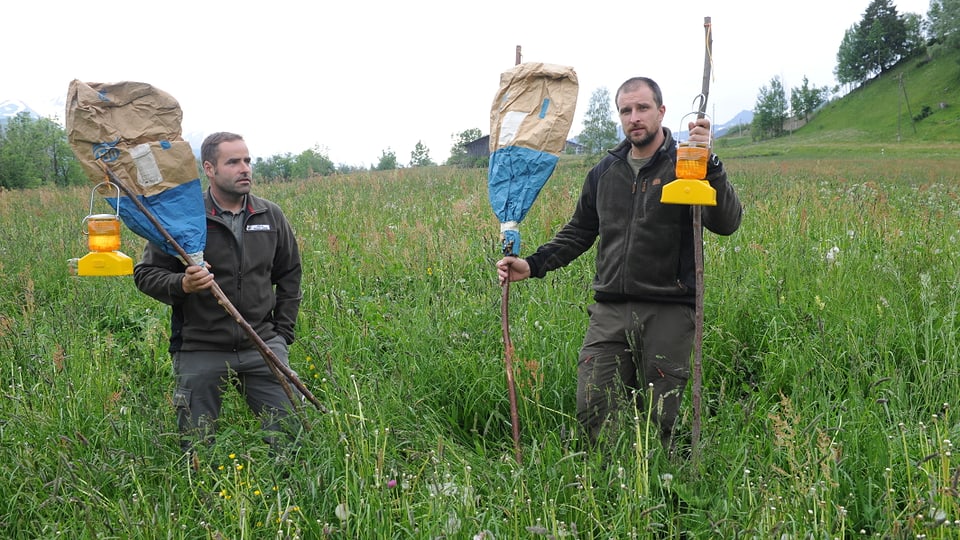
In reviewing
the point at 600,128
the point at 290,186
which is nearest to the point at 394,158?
the point at 600,128

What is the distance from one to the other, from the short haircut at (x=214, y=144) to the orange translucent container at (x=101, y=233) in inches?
35.4

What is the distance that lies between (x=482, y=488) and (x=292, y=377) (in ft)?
3.77

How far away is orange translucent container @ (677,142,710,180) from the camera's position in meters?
2.48

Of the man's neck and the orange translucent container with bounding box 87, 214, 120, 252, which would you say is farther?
the man's neck

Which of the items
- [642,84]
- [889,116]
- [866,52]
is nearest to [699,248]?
[642,84]

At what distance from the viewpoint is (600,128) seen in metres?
60.2

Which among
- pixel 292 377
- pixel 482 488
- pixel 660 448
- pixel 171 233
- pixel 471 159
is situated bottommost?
pixel 482 488

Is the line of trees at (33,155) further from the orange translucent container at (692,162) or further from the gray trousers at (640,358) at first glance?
the orange translucent container at (692,162)

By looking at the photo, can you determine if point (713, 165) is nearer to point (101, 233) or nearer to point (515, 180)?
point (515, 180)

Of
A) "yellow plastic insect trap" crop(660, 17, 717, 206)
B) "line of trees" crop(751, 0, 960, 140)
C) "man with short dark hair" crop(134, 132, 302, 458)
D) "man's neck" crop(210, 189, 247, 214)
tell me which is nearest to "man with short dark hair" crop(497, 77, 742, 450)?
"yellow plastic insect trap" crop(660, 17, 717, 206)

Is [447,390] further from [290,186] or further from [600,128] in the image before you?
[600,128]

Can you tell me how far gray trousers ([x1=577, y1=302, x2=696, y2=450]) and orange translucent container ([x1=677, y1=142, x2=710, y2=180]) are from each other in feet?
3.15

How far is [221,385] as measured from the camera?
138 inches

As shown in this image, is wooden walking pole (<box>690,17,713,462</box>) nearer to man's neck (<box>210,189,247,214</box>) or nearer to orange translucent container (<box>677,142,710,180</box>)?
orange translucent container (<box>677,142,710,180</box>)
